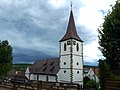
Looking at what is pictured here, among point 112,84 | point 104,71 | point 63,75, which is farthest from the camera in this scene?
point 63,75

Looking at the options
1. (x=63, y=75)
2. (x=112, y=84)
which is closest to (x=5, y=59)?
(x=63, y=75)

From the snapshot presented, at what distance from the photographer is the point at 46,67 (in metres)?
61.6

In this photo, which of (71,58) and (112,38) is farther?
(71,58)

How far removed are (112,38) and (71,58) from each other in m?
36.7

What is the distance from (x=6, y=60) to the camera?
36.3 meters

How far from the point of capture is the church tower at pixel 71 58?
167ft

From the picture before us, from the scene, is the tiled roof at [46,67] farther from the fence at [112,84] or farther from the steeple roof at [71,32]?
the fence at [112,84]

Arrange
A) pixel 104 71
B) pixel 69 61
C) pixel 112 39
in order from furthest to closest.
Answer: pixel 69 61 < pixel 104 71 < pixel 112 39

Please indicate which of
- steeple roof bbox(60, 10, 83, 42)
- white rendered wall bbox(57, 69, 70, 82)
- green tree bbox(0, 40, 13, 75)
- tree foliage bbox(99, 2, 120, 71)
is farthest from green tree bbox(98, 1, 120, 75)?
steeple roof bbox(60, 10, 83, 42)

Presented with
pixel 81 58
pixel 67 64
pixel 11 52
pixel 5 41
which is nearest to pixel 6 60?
pixel 11 52

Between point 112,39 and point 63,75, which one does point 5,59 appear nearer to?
point 63,75

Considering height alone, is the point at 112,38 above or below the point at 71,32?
below

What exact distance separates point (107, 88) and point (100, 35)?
4650mm

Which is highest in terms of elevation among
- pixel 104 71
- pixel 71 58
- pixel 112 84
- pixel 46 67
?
pixel 71 58
